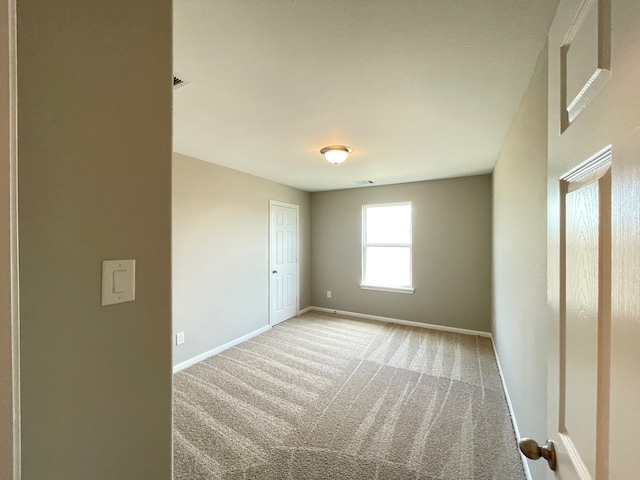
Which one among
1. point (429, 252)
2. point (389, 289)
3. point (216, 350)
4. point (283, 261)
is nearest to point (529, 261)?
point (429, 252)

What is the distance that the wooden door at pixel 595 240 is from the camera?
380 mm

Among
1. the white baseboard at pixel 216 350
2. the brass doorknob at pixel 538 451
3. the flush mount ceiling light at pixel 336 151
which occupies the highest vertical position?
the flush mount ceiling light at pixel 336 151

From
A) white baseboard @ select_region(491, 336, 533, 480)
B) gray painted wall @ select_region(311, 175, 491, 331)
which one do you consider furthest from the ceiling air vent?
gray painted wall @ select_region(311, 175, 491, 331)

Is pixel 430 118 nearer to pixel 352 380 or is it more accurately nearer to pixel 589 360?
pixel 589 360

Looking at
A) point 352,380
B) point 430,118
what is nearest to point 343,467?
point 352,380

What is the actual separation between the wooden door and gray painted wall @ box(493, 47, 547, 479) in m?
0.67

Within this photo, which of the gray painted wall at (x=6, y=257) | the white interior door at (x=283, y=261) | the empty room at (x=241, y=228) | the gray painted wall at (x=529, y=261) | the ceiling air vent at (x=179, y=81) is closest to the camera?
the gray painted wall at (x=6, y=257)

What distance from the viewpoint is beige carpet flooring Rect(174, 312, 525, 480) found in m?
1.60

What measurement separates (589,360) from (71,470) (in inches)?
45.7

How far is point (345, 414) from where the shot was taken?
2.07 meters

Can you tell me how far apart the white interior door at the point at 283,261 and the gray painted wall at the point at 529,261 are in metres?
3.10

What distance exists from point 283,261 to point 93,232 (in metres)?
3.81

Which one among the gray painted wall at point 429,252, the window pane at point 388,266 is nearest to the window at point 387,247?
the window pane at point 388,266

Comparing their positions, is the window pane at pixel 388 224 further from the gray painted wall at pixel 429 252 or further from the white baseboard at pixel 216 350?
the white baseboard at pixel 216 350
